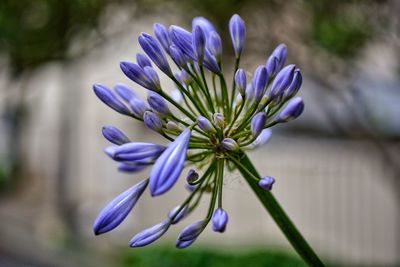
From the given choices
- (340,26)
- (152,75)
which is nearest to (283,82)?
(152,75)

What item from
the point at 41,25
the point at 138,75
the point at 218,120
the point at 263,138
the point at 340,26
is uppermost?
the point at 41,25

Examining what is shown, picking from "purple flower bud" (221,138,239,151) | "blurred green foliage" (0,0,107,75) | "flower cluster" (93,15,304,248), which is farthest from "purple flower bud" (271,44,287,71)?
"blurred green foliage" (0,0,107,75)

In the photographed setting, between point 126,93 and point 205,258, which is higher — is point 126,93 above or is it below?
above

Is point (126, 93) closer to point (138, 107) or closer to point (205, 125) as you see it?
point (138, 107)

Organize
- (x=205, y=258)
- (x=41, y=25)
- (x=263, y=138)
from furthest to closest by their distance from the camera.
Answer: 1. (x=41, y=25)
2. (x=205, y=258)
3. (x=263, y=138)

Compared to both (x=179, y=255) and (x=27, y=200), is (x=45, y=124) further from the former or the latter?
(x=179, y=255)

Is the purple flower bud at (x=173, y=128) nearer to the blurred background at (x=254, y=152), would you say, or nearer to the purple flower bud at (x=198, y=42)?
the purple flower bud at (x=198, y=42)

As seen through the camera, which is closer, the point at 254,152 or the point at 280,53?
the point at 280,53

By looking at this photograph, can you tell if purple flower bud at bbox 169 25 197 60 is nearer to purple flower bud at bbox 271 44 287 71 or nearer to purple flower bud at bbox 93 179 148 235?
purple flower bud at bbox 271 44 287 71

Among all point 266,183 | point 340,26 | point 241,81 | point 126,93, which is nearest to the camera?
point 266,183
